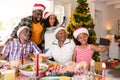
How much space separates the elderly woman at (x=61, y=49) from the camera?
2707mm

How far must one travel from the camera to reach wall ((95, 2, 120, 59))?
8.04m

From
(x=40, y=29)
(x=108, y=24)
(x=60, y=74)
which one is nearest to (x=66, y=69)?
(x=60, y=74)

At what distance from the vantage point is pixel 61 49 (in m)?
2.72

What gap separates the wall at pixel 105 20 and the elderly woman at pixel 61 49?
17.8 feet

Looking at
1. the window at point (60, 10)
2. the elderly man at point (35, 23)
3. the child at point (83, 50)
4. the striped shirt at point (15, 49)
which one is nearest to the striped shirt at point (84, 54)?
the child at point (83, 50)

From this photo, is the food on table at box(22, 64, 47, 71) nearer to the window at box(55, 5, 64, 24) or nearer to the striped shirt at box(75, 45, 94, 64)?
the striped shirt at box(75, 45, 94, 64)

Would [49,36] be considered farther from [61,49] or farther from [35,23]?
[61,49]

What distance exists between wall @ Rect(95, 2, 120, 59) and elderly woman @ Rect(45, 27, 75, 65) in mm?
5437

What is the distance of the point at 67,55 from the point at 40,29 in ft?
2.79

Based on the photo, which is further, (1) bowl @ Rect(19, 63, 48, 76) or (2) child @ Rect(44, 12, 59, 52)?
(2) child @ Rect(44, 12, 59, 52)

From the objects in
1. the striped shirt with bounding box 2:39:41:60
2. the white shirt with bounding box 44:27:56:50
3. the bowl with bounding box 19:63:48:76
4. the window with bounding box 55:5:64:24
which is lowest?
the bowl with bounding box 19:63:48:76

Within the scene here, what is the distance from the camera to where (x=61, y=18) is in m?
5.82

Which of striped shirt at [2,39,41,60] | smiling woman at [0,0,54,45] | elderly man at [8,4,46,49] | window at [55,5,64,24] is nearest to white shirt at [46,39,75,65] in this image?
striped shirt at [2,39,41,60]

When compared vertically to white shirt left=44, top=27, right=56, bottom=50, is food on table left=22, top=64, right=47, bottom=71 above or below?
below
